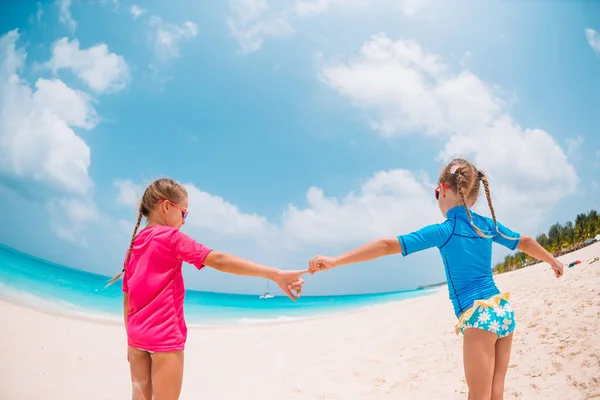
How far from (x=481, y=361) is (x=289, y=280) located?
1.33 m

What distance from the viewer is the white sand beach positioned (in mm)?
5117

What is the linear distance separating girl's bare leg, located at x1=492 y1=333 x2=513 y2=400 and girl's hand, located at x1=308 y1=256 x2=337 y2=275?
1.20 m

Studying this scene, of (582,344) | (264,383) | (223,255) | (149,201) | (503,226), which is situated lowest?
(264,383)

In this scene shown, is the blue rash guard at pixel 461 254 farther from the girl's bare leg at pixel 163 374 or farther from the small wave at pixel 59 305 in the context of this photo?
the small wave at pixel 59 305

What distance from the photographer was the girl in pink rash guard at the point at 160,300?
2.16 metres

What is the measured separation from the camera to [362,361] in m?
7.33

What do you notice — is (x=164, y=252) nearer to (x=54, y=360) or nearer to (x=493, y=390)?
(x=493, y=390)

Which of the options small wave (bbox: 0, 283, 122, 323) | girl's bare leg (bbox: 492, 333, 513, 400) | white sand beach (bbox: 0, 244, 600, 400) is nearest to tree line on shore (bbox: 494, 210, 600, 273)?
white sand beach (bbox: 0, 244, 600, 400)

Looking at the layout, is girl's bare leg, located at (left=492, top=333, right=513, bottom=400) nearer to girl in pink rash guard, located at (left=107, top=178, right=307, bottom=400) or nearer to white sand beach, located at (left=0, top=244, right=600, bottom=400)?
girl in pink rash guard, located at (left=107, top=178, right=307, bottom=400)

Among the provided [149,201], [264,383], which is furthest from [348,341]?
[149,201]

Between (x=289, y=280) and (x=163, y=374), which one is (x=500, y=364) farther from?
(x=163, y=374)

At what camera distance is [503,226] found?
2873mm

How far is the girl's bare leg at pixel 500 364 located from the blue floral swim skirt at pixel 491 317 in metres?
0.07

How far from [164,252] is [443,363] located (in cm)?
575
